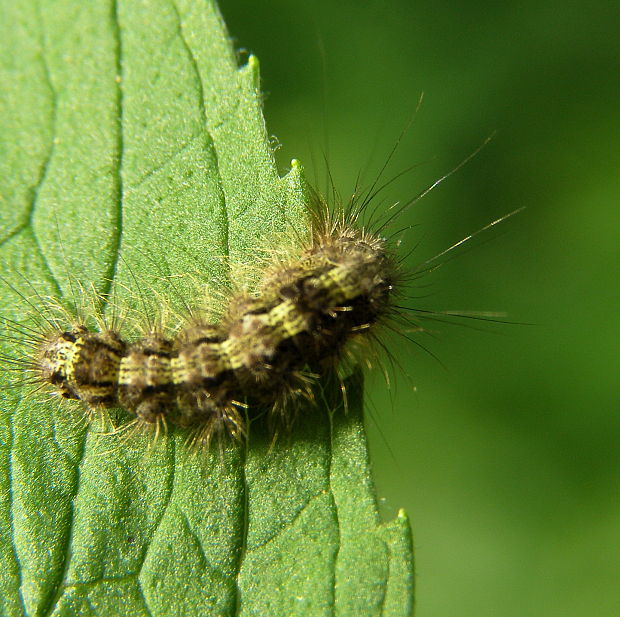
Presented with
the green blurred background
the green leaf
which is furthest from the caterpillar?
the green blurred background

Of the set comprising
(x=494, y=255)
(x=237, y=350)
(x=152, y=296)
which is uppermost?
(x=494, y=255)

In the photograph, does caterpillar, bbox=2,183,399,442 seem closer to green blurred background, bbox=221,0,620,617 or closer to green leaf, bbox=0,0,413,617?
green leaf, bbox=0,0,413,617

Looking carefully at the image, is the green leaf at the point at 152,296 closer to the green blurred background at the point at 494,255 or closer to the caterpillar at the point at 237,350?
the caterpillar at the point at 237,350

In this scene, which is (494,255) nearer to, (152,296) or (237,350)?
(237,350)


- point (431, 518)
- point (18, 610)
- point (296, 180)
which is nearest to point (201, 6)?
point (296, 180)

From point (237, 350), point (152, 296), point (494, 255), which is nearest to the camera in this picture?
point (237, 350)

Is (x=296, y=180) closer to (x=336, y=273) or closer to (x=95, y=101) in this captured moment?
(x=336, y=273)

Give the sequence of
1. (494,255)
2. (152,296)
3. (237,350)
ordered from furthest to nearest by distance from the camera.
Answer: (494,255) → (152,296) → (237,350)

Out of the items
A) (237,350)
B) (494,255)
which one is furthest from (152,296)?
(494,255)
